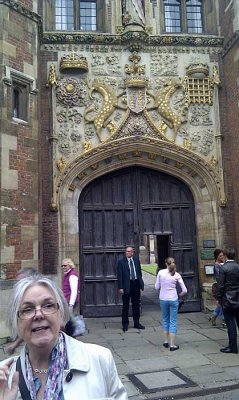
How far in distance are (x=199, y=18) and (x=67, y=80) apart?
169 inches

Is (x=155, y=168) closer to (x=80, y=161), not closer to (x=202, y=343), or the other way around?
(x=80, y=161)

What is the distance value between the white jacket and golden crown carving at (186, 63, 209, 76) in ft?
32.0

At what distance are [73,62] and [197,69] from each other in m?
3.17

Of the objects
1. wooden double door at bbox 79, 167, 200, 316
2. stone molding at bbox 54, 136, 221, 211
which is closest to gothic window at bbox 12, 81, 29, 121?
stone molding at bbox 54, 136, 221, 211

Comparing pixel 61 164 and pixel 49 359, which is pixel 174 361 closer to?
pixel 49 359

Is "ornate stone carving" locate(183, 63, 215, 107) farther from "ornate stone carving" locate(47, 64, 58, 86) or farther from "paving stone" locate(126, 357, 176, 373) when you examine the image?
"paving stone" locate(126, 357, 176, 373)

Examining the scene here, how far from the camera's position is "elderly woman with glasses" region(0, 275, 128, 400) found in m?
1.57

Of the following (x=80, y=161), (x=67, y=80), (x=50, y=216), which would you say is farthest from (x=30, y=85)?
(x=50, y=216)

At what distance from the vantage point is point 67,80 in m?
10.1

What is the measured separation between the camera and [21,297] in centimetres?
174

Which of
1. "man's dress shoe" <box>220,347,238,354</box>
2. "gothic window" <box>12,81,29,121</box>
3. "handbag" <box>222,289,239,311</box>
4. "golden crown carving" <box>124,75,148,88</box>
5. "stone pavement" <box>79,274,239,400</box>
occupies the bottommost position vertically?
"stone pavement" <box>79,274,239,400</box>

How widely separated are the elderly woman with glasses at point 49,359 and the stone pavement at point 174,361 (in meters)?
3.34

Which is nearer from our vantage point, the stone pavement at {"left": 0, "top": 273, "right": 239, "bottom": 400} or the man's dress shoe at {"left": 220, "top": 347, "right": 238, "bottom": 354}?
the stone pavement at {"left": 0, "top": 273, "right": 239, "bottom": 400}

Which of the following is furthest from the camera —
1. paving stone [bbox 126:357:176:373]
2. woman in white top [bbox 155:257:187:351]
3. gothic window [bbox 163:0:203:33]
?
gothic window [bbox 163:0:203:33]
